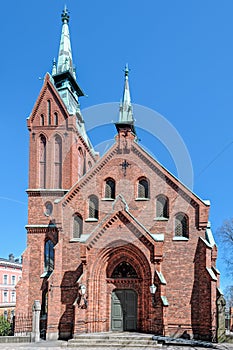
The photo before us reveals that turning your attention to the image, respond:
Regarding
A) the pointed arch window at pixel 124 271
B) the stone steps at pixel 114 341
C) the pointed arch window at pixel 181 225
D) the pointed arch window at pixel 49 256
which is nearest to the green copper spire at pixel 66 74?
the pointed arch window at pixel 49 256

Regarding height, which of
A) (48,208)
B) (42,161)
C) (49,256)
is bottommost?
(49,256)

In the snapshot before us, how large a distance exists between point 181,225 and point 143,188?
3502mm

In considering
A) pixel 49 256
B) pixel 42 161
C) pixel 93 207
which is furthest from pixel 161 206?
pixel 42 161

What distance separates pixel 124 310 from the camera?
26812 millimetres

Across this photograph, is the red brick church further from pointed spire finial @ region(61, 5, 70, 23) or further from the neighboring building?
the neighboring building

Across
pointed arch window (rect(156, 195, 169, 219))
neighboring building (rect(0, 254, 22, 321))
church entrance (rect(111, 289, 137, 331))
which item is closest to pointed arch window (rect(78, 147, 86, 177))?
pointed arch window (rect(156, 195, 169, 219))

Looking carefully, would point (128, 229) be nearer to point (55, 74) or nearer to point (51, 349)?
point (51, 349)

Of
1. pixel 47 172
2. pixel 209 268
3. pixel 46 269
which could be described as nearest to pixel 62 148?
pixel 47 172

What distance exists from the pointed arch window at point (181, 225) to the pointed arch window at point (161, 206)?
2.73ft

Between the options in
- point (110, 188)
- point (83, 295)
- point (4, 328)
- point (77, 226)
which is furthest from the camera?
point (4, 328)

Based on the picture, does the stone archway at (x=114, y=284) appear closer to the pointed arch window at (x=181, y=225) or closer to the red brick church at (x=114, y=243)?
the red brick church at (x=114, y=243)

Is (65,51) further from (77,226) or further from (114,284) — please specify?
(114,284)

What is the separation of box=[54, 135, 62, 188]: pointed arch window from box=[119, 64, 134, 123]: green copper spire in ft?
Result: 16.8

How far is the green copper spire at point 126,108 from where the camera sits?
30.1m
